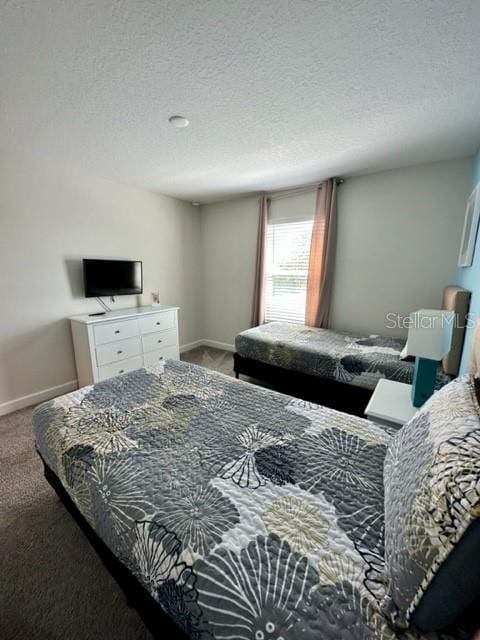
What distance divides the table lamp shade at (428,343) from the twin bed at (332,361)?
0.61m

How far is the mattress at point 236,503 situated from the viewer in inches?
25.1

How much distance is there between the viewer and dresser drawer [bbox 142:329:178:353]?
323 cm

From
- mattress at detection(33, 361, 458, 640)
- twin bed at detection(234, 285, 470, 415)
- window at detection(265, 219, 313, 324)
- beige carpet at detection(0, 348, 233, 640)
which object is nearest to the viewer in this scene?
mattress at detection(33, 361, 458, 640)

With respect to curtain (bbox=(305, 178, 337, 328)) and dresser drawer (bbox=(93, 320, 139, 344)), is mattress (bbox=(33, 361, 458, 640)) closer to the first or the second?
dresser drawer (bbox=(93, 320, 139, 344))

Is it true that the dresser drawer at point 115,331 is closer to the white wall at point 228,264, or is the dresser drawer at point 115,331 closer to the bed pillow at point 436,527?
the white wall at point 228,264

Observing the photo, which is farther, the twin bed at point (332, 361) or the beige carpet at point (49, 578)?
the twin bed at point (332, 361)

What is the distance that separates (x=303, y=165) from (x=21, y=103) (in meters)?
2.38

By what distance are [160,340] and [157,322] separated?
9.8 inches

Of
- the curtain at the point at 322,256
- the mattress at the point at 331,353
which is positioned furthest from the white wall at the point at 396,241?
the mattress at the point at 331,353

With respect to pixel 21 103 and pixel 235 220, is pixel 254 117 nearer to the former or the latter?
pixel 21 103

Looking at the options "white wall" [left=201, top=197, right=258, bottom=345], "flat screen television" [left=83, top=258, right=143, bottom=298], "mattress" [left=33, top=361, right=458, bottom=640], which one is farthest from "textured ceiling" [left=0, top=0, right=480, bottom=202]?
"mattress" [left=33, top=361, right=458, bottom=640]

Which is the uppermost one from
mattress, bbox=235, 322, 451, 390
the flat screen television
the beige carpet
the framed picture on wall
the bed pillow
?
the framed picture on wall

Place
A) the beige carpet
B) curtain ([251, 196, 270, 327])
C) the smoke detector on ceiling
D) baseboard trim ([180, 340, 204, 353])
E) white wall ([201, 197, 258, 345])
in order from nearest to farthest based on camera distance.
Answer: the beige carpet < the smoke detector on ceiling < curtain ([251, 196, 270, 327]) < white wall ([201, 197, 258, 345]) < baseboard trim ([180, 340, 204, 353])

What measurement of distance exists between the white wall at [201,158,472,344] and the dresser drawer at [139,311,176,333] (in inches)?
78.1
